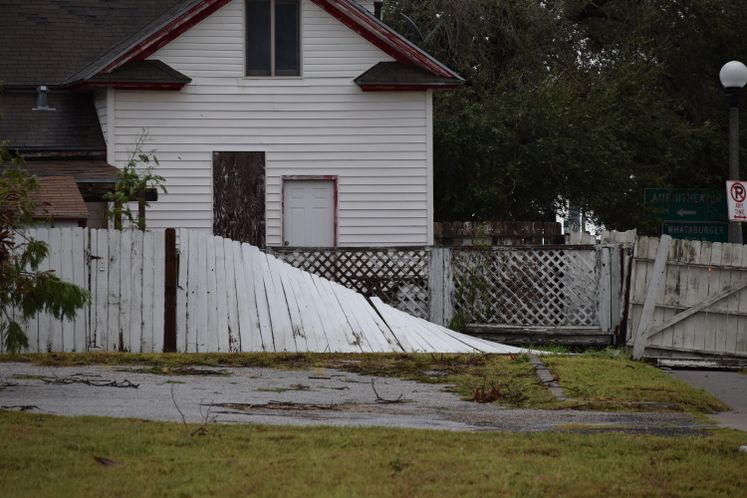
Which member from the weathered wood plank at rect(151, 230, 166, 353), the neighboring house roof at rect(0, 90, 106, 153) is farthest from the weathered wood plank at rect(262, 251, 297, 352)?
the neighboring house roof at rect(0, 90, 106, 153)

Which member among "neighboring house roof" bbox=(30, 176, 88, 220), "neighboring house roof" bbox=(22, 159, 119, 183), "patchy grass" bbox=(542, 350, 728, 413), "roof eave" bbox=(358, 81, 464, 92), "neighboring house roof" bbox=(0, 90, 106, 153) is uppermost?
"roof eave" bbox=(358, 81, 464, 92)

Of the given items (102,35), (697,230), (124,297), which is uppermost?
(102,35)

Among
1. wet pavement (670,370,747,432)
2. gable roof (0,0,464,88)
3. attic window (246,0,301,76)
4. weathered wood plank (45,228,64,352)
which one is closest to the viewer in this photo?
wet pavement (670,370,747,432)

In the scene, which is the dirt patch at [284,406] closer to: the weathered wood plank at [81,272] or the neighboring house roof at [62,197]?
the weathered wood plank at [81,272]

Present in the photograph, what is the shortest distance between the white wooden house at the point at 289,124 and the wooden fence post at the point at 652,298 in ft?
26.3

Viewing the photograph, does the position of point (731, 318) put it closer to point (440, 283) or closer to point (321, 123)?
point (440, 283)

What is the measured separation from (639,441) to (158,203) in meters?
16.4

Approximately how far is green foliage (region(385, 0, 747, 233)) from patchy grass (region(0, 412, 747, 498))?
19.8 m

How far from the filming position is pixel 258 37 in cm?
2483

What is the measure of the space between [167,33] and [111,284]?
30.1 ft

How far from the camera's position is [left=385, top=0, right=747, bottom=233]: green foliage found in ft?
95.9

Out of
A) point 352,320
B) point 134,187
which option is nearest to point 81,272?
point 352,320

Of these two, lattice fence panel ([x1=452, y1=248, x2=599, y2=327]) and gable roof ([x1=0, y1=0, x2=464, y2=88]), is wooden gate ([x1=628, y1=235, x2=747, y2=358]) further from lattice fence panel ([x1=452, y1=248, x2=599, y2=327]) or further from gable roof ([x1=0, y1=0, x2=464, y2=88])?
gable roof ([x1=0, y1=0, x2=464, y2=88])

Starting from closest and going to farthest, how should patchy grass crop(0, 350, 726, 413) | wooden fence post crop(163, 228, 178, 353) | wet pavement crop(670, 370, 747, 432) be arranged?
wet pavement crop(670, 370, 747, 432) < patchy grass crop(0, 350, 726, 413) < wooden fence post crop(163, 228, 178, 353)
